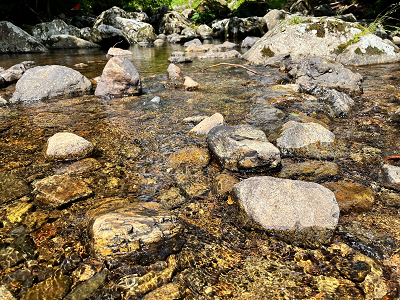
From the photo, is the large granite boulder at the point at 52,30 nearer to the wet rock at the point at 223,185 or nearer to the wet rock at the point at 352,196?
the wet rock at the point at 223,185

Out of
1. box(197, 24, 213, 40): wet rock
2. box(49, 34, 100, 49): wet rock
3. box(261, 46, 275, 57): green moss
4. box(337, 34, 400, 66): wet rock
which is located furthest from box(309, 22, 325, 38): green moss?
box(197, 24, 213, 40): wet rock

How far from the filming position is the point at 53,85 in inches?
217

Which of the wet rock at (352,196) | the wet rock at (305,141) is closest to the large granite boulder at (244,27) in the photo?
the wet rock at (305,141)

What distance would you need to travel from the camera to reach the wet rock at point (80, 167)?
2.84 metres

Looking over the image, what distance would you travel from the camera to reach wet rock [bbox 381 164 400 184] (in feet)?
8.20

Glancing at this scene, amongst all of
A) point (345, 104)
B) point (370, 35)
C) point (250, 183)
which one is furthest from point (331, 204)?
point (370, 35)

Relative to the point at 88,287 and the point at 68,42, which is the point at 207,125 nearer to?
the point at 88,287

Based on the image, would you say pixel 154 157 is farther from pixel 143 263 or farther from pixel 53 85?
pixel 53 85

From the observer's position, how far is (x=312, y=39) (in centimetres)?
947

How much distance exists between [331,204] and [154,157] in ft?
6.68

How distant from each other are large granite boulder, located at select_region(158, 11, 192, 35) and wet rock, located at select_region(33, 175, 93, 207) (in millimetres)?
24157

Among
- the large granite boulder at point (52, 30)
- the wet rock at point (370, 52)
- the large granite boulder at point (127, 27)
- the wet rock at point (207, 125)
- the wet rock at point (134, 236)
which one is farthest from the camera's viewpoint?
the large granite boulder at point (127, 27)

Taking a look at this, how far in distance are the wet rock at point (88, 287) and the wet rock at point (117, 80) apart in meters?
4.72

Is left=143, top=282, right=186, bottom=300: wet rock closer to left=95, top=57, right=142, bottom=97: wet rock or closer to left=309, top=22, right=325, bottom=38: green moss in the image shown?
left=95, top=57, right=142, bottom=97: wet rock
